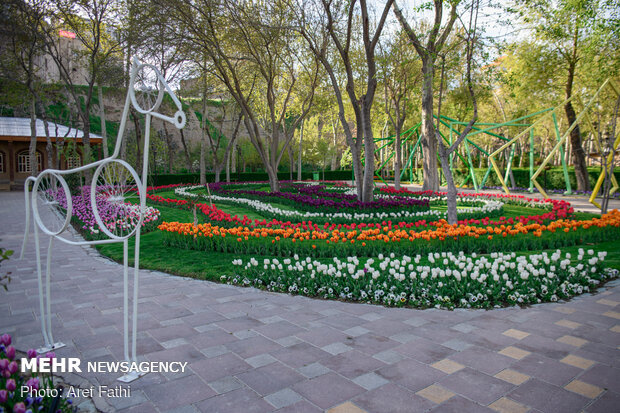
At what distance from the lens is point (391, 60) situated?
1777cm

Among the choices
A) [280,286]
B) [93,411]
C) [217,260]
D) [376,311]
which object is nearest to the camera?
[93,411]

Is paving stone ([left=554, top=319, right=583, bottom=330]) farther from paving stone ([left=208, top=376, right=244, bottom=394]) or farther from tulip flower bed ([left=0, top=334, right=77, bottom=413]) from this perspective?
tulip flower bed ([left=0, top=334, right=77, bottom=413])

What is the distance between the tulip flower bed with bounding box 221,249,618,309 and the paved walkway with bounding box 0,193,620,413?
204mm

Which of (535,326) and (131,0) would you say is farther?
(131,0)

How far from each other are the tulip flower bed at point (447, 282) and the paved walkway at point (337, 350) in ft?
0.67

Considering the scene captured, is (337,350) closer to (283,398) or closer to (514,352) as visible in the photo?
(283,398)

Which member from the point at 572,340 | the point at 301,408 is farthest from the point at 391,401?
the point at 572,340

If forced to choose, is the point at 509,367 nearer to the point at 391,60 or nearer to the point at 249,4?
the point at 249,4

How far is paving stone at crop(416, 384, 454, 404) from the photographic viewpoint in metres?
2.62

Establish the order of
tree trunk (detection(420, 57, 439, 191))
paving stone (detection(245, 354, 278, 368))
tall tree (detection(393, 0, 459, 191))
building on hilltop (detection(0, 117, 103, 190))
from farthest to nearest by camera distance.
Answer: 1. building on hilltop (detection(0, 117, 103, 190))
2. tree trunk (detection(420, 57, 439, 191))
3. tall tree (detection(393, 0, 459, 191))
4. paving stone (detection(245, 354, 278, 368))

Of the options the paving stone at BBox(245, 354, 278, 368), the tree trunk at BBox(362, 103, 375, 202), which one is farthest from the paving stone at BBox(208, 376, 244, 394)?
the tree trunk at BBox(362, 103, 375, 202)

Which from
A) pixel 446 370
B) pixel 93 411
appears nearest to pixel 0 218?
pixel 93 411

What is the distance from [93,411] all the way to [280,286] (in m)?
2.86

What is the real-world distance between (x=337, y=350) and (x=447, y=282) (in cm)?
201
